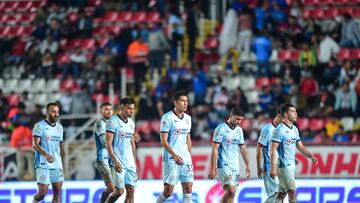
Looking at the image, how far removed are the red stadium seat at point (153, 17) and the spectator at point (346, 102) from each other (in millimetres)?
7123

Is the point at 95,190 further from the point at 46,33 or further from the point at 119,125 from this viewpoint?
the point at 46,33

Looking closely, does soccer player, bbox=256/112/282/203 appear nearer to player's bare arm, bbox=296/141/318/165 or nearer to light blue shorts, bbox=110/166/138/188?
player's bare arm, bbox=296/141/318/165

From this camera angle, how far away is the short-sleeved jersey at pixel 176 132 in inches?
738

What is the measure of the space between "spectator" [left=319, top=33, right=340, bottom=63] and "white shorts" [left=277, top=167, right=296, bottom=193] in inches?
408

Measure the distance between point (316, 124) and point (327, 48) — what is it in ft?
8.55

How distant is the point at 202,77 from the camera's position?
29.2 meters

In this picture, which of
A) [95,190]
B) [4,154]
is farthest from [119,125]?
[4,154]

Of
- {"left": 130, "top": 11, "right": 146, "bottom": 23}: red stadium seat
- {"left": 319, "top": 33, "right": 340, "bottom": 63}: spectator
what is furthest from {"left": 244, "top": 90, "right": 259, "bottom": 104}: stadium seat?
{"left": 130, "top": 11, "right": 146, "bottom": 23}: red stadium seat

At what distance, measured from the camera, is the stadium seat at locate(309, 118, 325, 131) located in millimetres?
27312

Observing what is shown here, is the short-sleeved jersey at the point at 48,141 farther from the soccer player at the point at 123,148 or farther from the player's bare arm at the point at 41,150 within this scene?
the soccer player at the point at 123,148

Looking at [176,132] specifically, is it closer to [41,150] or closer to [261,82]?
[41,150]

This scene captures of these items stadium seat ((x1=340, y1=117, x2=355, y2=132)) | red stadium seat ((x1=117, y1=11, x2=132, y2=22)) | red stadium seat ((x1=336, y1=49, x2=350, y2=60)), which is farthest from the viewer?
red stadium seat ((x1=117, y1=11, x2=132, y2=22))

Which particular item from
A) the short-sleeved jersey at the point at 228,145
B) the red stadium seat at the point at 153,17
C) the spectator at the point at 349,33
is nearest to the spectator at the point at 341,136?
the spectator at the point at 349,33

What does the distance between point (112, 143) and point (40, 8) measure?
1687 cm
